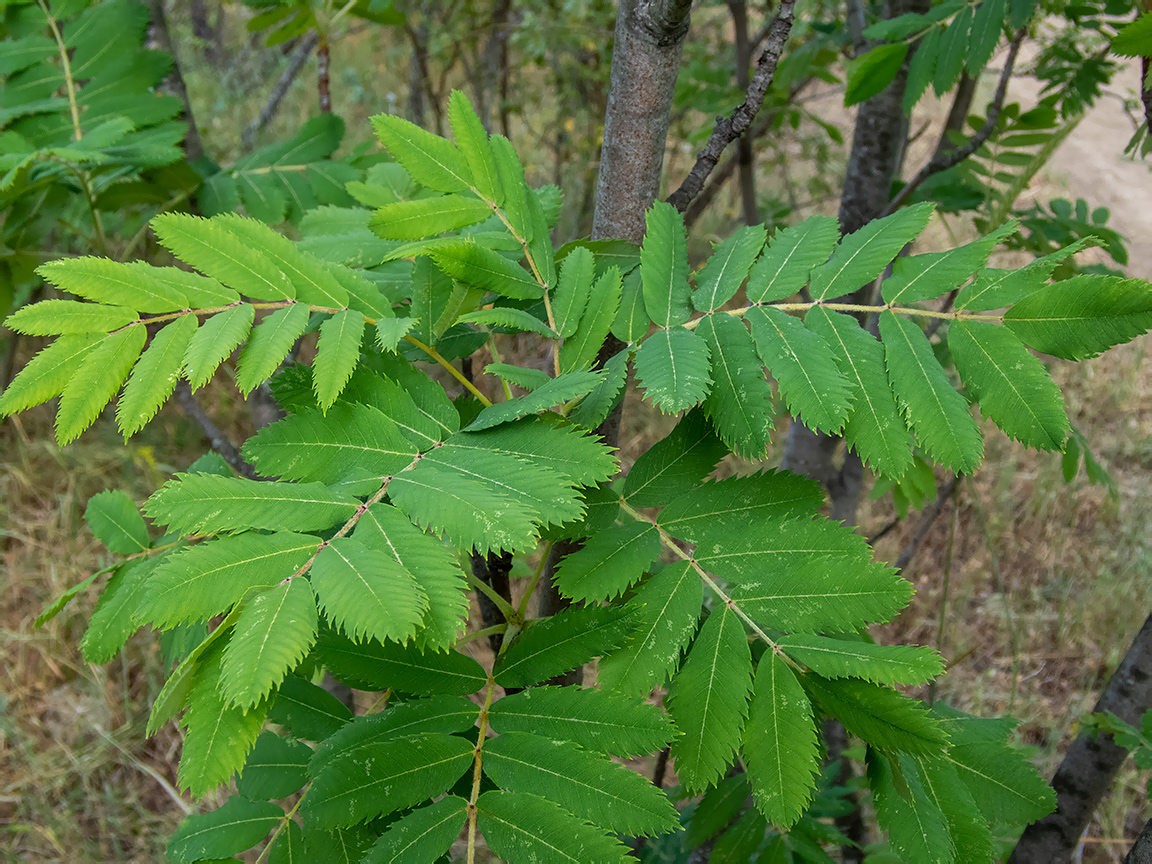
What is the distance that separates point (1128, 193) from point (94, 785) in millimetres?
6034

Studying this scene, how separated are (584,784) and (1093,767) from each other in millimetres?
873

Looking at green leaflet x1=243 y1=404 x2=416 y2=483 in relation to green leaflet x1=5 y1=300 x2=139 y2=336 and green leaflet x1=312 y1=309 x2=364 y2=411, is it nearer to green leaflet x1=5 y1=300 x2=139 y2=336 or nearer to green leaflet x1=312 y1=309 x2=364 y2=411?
green leaflet x1=312 y1=309 x2=364 y2=411

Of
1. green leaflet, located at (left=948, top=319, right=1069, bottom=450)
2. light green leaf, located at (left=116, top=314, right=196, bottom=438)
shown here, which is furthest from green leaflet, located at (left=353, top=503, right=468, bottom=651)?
green leaflet, located at (left=948, top=319, right=1069, bottom=450)

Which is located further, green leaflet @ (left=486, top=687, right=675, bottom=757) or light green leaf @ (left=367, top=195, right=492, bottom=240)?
light green leaf @ (left=367, top=195, right=492, bottom=240)

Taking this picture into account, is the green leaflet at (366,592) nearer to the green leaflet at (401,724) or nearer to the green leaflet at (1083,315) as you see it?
the green leaflet at (401,724)

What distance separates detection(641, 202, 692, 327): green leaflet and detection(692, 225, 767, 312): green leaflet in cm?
2

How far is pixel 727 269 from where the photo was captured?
76 cm

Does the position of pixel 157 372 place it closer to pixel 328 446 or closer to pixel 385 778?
pixel 328 446

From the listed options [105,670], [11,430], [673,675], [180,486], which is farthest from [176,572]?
[11,430]

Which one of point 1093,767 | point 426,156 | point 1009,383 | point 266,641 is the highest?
point 426,156

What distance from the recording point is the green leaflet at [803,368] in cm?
63

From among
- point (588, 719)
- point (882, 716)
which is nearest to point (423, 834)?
point (588, 719)

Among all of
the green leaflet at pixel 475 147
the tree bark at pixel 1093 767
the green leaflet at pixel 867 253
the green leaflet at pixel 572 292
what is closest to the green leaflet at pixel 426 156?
the green leaflet at pixel 475 147

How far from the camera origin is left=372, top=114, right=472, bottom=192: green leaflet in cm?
76
